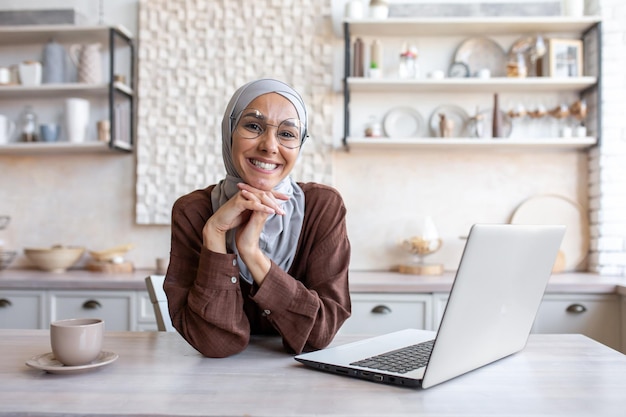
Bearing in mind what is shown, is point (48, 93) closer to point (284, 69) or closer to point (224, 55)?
point (224, 55)

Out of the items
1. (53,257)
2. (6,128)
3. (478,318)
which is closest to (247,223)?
(478,318)

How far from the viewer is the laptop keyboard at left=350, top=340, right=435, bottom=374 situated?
3.68ft

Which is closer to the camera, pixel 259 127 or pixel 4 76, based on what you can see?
pixel 259 127

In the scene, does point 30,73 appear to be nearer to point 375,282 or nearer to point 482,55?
point 375,282

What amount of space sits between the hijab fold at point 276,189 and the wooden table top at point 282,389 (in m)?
0.25

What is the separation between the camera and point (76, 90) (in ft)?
11.5

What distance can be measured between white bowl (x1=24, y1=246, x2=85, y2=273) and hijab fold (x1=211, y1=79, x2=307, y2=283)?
2110mm

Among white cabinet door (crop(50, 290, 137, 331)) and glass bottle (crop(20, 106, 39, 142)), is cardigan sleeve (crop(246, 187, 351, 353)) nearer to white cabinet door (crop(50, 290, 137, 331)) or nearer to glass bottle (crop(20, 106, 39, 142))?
white cabinet door (crop(50, 290, 137, 331))

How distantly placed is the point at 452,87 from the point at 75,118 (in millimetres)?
2030

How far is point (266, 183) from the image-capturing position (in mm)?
1402

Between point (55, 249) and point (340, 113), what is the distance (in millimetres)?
1693

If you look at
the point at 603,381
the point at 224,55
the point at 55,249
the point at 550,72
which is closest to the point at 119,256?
the point at 55,249

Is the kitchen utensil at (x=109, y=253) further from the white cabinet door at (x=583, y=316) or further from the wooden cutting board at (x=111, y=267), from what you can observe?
the white cabinet door at (x=583, y=316)

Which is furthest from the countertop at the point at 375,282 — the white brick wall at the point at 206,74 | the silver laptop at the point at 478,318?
the silver laptop at the point at 478,318
